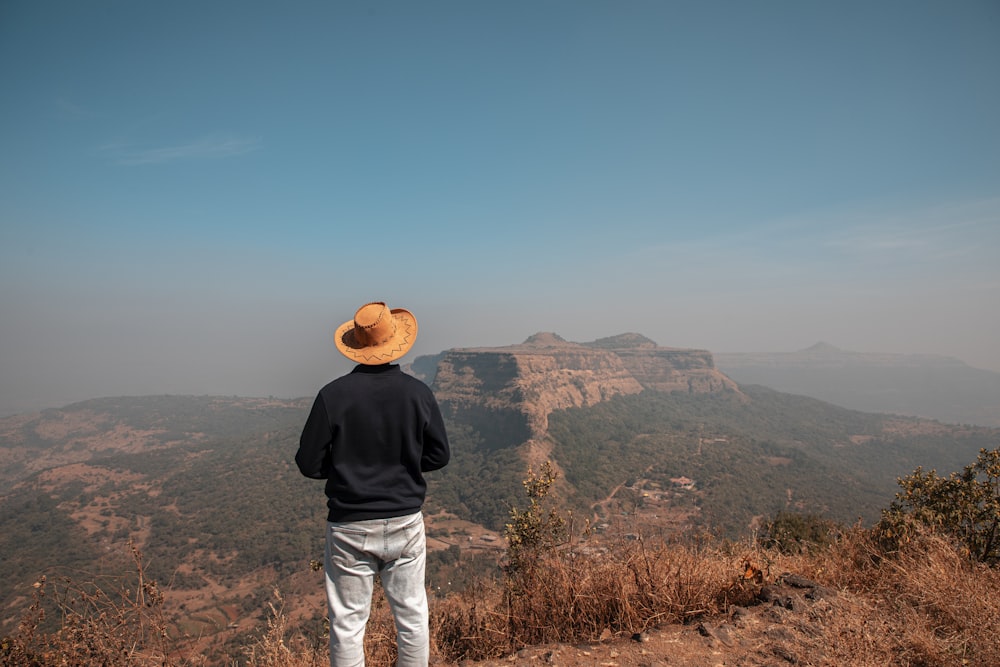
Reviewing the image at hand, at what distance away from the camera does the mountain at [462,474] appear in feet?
117

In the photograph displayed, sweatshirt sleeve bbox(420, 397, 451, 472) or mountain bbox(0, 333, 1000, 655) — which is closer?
sweatshirt sleeve bbox(420, 397, 451, 472)

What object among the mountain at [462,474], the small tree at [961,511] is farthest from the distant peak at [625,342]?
the small tree at [961,511]

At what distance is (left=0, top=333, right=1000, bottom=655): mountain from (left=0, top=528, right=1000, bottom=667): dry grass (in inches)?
12.3

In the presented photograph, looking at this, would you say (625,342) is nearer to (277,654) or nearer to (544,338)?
(544,338)

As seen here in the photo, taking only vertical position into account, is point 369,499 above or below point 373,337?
below

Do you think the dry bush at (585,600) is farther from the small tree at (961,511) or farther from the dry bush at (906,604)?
the small tree at (961,511)

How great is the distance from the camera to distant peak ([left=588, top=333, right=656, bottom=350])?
172 meters

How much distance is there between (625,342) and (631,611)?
18636 centimetres

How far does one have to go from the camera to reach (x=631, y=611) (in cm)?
333

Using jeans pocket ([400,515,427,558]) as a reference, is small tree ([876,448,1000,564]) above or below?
below

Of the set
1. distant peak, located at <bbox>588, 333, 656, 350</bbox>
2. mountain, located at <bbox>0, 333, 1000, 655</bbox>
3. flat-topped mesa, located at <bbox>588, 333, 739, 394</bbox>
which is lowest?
mountain, located at <bbox>0, 333, 1000, 655</bbox>

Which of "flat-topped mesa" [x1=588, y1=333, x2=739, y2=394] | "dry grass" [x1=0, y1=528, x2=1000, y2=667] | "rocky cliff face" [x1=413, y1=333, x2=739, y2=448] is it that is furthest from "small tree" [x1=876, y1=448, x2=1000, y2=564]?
"flat-topped mesa" [x1=588, y1=333, x2=739, y2=394]

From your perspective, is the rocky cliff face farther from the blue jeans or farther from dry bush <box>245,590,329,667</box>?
the blue jeans

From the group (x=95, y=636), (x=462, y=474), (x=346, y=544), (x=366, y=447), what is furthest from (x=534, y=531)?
(x=462, y=474)
